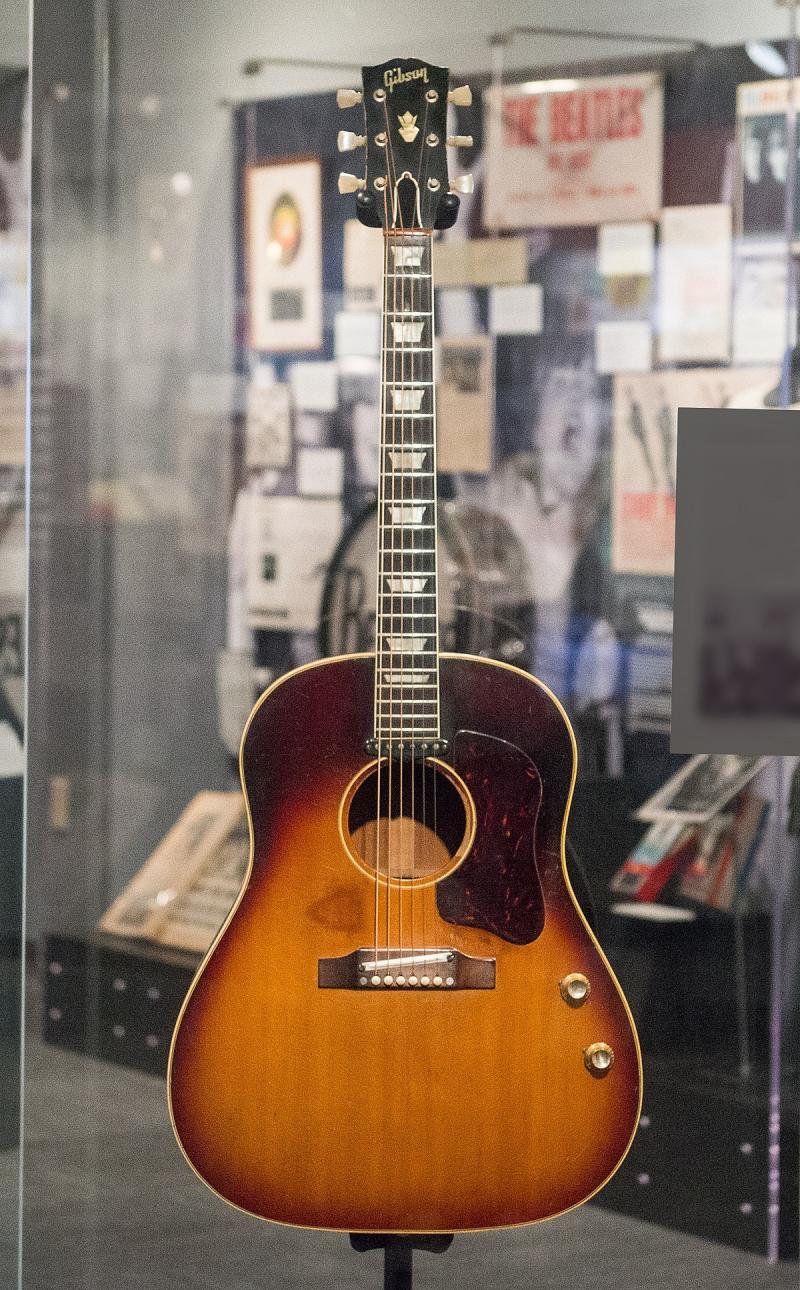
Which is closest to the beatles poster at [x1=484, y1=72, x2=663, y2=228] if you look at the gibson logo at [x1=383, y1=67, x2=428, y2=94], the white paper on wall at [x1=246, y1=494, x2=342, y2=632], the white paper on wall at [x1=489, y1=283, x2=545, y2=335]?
the white paper on wall at [x1=489, y1=283, x2=545, y2=335]

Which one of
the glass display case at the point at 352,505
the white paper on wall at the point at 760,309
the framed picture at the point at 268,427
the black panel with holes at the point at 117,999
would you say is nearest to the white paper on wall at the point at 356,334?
the glass display case at the point at 352,505

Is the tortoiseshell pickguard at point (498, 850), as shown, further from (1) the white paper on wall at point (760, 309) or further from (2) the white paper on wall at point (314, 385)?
(2) the white paper on wall at point (314, 385)

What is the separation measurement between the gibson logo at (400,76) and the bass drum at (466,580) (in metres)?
1.03

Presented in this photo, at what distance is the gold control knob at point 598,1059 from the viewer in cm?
185

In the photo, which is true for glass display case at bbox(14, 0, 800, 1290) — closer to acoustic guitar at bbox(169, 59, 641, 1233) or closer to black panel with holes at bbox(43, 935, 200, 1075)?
black panel with holes at bbox(43, 935, 200, 1075)

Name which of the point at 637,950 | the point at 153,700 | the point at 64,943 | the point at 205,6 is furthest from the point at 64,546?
the point at 637,950

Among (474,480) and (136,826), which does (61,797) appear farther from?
(474,480)

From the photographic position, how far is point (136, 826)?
3.10 meters

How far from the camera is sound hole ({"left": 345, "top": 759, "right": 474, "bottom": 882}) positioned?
1893 mm

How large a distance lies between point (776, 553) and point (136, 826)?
5.07ft

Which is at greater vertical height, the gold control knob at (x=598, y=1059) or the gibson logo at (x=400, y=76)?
the gibson logo at (x=400, y=76)

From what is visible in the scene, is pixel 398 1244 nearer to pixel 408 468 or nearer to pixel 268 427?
pixel 408 468

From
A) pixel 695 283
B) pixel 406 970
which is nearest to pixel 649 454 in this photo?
pixel 695 283

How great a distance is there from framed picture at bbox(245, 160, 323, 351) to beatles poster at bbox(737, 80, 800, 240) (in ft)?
2.41
